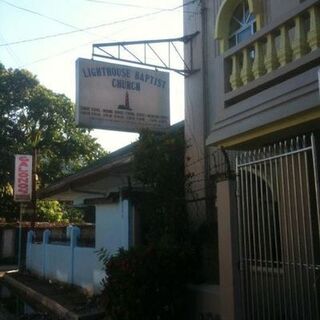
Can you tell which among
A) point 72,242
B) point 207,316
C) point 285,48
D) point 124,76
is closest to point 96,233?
point 72,242

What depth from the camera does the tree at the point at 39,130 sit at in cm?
2983

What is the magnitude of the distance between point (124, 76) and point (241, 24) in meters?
2.75

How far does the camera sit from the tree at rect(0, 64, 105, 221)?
1174 inches

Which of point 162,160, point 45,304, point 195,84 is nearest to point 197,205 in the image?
point 162,160

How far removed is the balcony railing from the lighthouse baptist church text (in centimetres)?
433

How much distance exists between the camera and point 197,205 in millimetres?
10227

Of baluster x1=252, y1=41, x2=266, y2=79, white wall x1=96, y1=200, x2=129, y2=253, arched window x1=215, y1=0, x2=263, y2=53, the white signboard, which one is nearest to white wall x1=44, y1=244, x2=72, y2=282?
white wall x1=96, y1=200, x2=129, y2=253

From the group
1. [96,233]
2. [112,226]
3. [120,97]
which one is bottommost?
[96,233]

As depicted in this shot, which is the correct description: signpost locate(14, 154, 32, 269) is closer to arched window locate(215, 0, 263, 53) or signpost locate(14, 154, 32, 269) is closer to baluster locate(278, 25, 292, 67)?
arched window locate(215, 0, 263, 53)

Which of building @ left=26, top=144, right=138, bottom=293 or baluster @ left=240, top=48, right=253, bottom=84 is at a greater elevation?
baluster @ left=240, top=48, right=253, bottom=84

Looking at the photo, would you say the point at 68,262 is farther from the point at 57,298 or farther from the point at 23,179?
the point at 23,179

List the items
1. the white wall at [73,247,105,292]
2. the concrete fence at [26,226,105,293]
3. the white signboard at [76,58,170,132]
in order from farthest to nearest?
the concrete fence at [26,226,105,293], the white wall at [73,247,105,292], the white signboard at [76,58,170,132]

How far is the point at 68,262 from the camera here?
1386 centimetres

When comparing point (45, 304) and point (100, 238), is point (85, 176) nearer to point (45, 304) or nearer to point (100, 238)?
point (100, 238)
